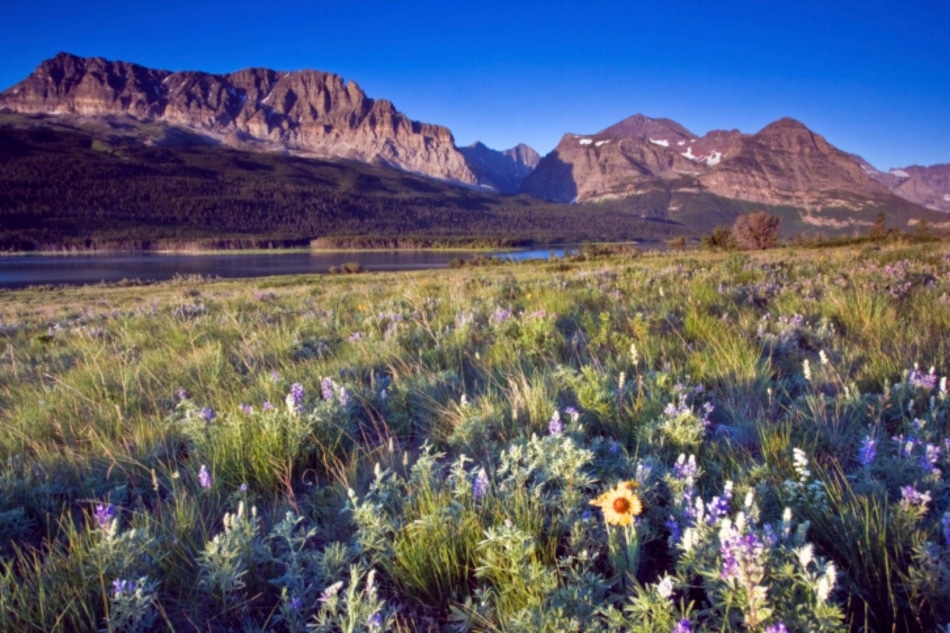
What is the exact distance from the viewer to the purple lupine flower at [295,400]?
8.70 feet

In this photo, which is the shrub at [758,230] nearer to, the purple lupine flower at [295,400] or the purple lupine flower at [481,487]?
the purple lupine flower at [295,400]

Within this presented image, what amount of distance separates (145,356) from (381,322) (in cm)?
255

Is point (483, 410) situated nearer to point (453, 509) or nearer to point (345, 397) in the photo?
point (345, 397)

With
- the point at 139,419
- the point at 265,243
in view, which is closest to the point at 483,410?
the point at 139,419

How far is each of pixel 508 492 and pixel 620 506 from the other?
0.47 m

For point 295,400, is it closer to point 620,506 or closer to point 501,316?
point 620,506

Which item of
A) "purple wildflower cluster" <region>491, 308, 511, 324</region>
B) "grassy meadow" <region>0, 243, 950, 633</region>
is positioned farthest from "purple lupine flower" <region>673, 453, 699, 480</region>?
"purple wildflower cluster" <region>491, 308, 511, 324</region>

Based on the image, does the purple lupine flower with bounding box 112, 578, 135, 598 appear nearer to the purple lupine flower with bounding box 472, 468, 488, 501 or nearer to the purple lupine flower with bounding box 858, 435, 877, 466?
the purple lupine flower with bounding box 472, 468, 488, 501

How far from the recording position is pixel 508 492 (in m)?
1.87

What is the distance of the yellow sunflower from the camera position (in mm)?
1498

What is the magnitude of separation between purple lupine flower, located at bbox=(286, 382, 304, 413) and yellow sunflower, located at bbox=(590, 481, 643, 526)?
173 cm

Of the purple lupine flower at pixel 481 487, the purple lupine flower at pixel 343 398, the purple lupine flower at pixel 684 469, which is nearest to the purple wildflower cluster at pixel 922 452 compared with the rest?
the purple lupine flower at pixel 684 469

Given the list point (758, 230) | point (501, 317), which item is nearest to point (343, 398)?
point (501, 317)

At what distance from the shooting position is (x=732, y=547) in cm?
125
